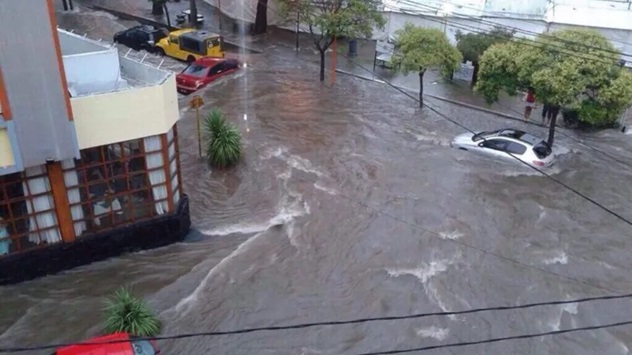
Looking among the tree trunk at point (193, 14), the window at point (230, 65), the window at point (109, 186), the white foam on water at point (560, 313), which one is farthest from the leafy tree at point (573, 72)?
the tree trunk at point (193, 14)

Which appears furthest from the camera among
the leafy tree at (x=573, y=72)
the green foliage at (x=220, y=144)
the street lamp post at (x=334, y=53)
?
the street lamp post at (x=334, y=53)

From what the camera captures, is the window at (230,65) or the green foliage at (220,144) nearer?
the green foliage at (220,144)

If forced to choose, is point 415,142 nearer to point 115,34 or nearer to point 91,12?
point 115,34

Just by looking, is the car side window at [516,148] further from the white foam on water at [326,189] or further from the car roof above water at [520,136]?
the white foam on water at [326,189]

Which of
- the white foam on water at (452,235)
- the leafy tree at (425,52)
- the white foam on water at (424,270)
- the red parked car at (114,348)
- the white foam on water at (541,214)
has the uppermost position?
the leafy tree at (425,52)

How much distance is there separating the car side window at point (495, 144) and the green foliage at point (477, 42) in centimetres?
757

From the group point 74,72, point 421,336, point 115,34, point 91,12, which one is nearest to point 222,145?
point 74,72

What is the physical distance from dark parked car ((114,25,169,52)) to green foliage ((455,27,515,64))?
14.5 metres

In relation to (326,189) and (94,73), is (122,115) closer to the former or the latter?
(94,73)

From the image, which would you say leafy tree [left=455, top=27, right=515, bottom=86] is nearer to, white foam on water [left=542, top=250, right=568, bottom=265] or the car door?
the car door

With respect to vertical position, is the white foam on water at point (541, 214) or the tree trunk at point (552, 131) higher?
the tree trunk at point (552, 131)

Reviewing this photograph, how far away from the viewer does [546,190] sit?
17984mm

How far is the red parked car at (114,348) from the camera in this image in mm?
10250

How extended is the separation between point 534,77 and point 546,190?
3.50 metres
